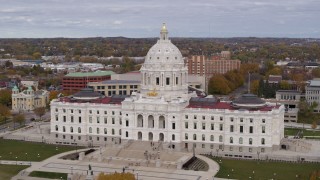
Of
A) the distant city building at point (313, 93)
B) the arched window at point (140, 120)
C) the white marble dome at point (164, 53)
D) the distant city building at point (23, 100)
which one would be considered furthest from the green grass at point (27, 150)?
the distant city building at point (313, 93)

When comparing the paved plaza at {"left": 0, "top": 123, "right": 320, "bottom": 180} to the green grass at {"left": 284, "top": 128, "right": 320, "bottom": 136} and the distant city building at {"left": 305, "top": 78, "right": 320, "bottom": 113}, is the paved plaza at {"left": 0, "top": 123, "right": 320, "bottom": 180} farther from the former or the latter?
the distant city building at {"left": 305, "top": 78, "right": 320, "bottom": 113}

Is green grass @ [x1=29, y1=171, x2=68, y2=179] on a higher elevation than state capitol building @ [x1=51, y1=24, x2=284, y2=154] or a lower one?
lower

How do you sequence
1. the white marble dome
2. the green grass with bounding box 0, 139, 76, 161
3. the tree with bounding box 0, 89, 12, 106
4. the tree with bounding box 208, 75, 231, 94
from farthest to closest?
the tree with bounding box 208, 75, 231, 94 → the tree with bounding box 0, 89, 12, 106 → the white marble dome → the green grass with bounding box 0, 139, 76, 161

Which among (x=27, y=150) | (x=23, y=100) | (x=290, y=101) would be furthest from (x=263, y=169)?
(x=23, y=100)

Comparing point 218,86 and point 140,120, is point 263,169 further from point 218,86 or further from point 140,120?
point 218,86

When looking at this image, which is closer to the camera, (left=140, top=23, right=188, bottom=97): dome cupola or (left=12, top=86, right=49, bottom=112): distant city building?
(left=140, top=23, right=188, bottom=97): dome cupola

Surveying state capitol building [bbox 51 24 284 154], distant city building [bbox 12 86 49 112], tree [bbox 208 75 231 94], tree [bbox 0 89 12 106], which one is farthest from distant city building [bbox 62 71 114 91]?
state capitol building [bbox 51 24 284 154]

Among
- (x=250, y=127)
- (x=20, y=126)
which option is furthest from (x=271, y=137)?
(x=20, y=126)

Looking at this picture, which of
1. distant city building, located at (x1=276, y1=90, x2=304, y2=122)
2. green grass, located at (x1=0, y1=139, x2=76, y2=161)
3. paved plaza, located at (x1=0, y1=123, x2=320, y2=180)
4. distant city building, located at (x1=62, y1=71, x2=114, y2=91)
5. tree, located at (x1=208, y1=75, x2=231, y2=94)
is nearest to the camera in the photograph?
paved plaza, located at (x1=0, y1=123, x2=320, y2=180)
